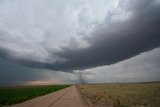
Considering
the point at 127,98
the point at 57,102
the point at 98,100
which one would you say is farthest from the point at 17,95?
the point at 127,98

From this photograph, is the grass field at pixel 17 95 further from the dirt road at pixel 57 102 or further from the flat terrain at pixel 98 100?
the dirt road at pixel 57 102

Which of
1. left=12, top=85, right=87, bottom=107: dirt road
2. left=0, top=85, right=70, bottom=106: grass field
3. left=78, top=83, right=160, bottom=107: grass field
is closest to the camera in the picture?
left=78, top=83, right=160, bottom=107: grass field

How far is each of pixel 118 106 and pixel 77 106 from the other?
14.9ft

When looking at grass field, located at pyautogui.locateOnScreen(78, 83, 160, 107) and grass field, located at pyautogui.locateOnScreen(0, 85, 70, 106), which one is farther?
grass field, located at pyautogui.locateOnScreen(0, 85, 70, 106)

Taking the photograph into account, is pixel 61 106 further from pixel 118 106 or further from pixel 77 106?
pixel 118 106

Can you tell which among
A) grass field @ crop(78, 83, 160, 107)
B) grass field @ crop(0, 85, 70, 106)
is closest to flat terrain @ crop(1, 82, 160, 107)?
grass field @ crop(78, 83, 160, 107)

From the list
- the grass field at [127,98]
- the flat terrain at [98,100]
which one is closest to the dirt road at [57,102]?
the flat terrain at [98,100]

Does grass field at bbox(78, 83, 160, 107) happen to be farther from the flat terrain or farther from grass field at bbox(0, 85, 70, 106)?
grass field at bbox(0, 85, 70, 106)

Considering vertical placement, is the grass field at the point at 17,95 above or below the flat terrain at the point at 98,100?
above

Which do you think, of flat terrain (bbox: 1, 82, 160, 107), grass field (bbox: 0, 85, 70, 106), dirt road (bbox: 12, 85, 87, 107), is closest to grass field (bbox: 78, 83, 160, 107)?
flat terrain (bbox: 1, 82, 160, 107)

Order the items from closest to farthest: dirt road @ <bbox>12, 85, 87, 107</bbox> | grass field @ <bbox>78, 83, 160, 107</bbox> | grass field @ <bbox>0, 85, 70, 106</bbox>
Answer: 1. grass field @ <bbox>78, 83, 160, 107</bbox>
2. dirt road @ <bbox>12, 85, 87, 107</bbox>
3. grass field @ <bbox>0, 85, 70, 106</bbox>

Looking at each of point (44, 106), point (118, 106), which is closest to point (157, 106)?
point (118, 106)

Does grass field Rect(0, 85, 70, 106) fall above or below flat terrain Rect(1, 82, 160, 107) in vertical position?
above

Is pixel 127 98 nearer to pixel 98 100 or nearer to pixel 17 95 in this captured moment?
pixel 98 100
